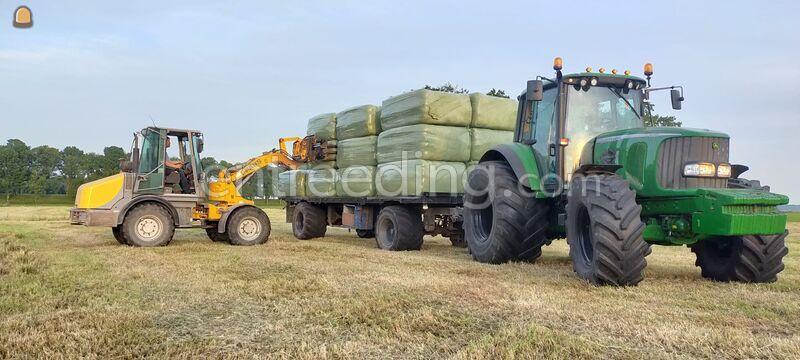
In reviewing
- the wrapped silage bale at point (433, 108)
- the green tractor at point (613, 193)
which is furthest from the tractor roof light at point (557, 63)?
the wrapped silage bale at point (433, 108)

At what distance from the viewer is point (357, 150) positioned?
11.6 meters

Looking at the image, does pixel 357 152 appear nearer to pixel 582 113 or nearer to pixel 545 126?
pixel 545 126

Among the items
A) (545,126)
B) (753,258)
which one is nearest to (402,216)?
(545,126)

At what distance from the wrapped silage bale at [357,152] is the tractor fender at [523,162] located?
360 cm

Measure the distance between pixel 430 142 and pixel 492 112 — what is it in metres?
1.33

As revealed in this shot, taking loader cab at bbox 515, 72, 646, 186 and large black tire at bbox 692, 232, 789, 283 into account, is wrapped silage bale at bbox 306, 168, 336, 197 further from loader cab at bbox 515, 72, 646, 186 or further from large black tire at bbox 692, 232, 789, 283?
large black tire at bbox 692, 232, 789, 283

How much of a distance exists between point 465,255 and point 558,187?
2.70 meters

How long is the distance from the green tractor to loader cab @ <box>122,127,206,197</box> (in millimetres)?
5938

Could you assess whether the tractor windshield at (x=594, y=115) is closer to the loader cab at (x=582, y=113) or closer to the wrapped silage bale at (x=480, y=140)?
the loader cab at (x=582, y=113)

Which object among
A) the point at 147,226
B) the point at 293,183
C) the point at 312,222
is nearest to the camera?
the point at 147,226

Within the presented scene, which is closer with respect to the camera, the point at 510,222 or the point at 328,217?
the point at 510,222

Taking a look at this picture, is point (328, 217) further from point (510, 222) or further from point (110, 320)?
point (110, 320)

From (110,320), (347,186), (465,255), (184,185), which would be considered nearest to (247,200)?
(184,185)

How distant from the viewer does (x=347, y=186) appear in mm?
11906
